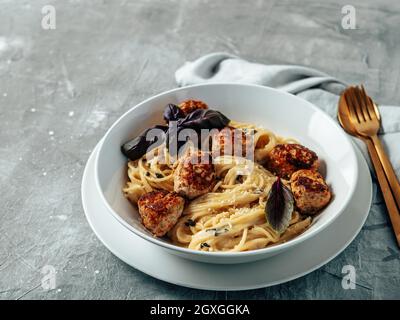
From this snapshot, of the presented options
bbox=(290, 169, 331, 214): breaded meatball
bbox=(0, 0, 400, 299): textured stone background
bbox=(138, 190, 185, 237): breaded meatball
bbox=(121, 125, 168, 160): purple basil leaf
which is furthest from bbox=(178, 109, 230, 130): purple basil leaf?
bbox=(0, 0, 400, 299): textured stone background

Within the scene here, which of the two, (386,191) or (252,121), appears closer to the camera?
(386,191)

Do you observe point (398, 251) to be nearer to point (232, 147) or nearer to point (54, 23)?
point (232, 147)

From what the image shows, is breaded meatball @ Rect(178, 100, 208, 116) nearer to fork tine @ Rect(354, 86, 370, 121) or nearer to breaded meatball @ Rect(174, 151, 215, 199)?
breaded meatball @ Rect(174, 151, 215, 199)

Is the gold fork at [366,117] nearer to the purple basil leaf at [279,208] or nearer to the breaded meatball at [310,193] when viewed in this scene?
the breaded meatball at [310,193]

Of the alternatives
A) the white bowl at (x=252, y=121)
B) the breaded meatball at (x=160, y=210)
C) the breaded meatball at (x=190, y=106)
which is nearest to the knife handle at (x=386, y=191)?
the white bowl at (x=252, y=121)

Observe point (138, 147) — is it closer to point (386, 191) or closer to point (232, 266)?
point (232, 266)

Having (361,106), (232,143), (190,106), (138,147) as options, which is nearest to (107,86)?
(190,106)

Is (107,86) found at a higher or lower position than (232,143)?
lower
